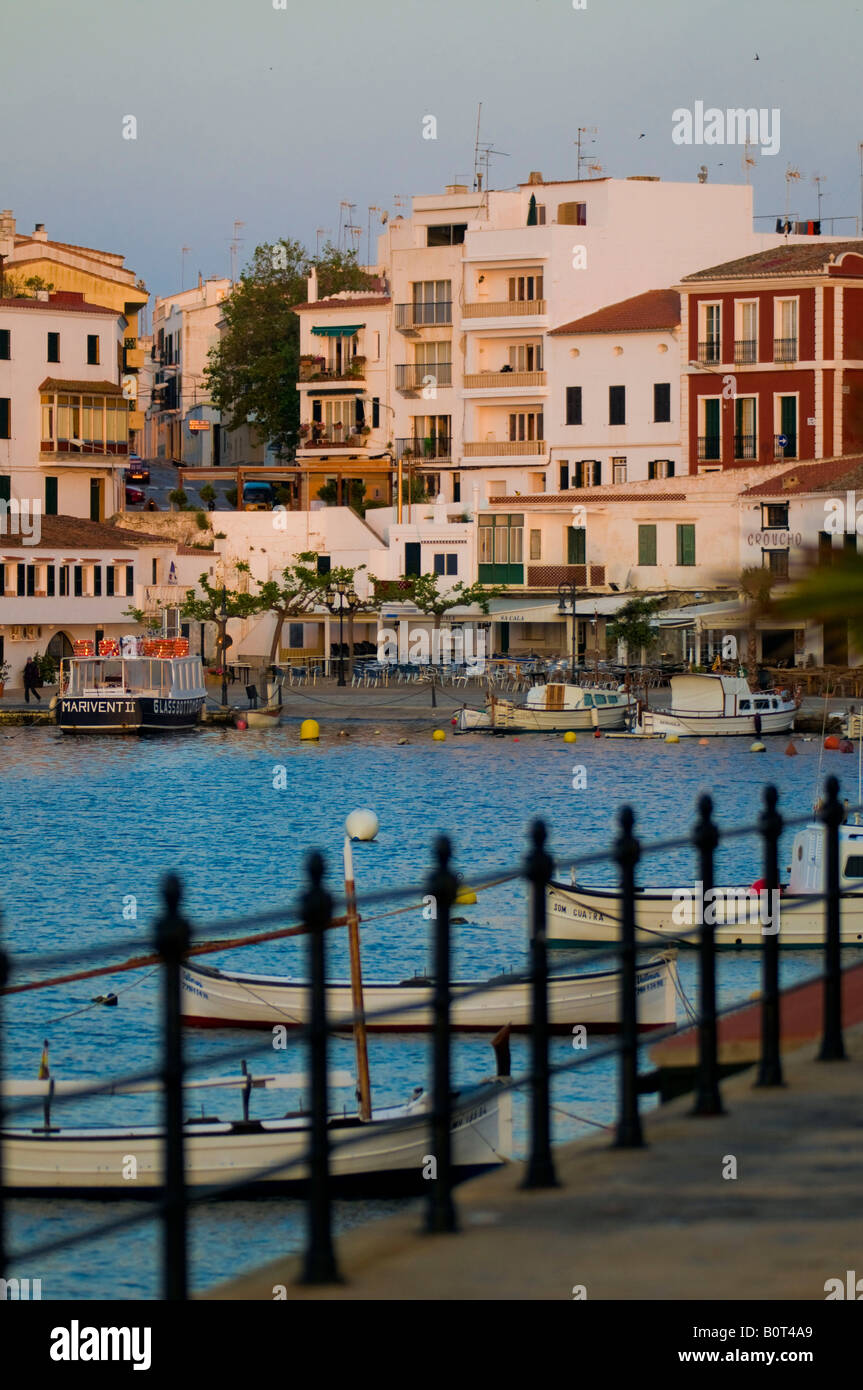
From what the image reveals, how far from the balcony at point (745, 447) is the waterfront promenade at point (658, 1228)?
68.6 metres

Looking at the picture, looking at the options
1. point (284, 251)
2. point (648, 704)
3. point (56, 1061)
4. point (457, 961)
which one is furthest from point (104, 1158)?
point (284, 251)

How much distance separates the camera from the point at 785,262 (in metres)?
A: 74.2

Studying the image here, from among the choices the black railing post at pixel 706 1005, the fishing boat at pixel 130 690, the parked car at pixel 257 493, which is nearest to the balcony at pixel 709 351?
the fishing boat at pixel 130 690

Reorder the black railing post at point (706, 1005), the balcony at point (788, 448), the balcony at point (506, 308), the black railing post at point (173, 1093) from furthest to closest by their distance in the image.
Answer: the balcony at point (506, 308)
the balcony at point (788, 448)
the black railing post at point (706, 1005)
the black railing post at point (173, 1093)

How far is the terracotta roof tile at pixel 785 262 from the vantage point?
2867 inches

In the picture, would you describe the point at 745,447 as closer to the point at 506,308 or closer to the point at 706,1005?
the point at 506,308

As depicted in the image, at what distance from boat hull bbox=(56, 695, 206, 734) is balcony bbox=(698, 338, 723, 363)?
22.7 m

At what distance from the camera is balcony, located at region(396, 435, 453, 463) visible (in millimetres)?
84812

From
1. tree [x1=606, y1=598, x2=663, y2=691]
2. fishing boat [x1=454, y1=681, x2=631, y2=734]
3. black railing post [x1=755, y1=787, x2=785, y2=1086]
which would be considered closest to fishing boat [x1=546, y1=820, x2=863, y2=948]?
black railing post [x1=755, y1=787, x2=785, y2=1086]

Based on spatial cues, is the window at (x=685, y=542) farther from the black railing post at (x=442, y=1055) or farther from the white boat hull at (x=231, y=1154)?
the black railing post at (x=442, y=1055)

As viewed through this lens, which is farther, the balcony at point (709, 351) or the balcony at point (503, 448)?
the balcony at point (503, 448)

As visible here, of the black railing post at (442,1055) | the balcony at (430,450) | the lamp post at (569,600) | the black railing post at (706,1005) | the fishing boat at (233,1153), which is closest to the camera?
the black railing post at (442,1055)

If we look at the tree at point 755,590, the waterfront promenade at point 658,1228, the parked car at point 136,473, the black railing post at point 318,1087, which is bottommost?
the waterfront promenade at point 658,1228

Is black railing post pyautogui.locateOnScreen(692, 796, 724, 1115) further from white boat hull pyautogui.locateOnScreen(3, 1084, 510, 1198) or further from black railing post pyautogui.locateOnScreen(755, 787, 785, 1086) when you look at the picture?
white boat hull pyautogui.locateOnScreen(3, 1084, 510, 1198)
